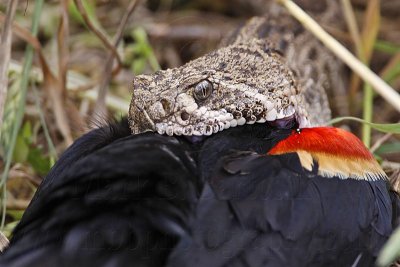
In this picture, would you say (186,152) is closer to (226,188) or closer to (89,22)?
(226,188)

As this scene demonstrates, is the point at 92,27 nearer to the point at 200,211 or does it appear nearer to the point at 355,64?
the point at 355,64

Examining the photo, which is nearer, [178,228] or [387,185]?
[178,228]

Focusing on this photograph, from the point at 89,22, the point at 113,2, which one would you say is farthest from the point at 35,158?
the point at 113,2

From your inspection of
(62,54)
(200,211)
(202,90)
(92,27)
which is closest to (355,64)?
(202,90)

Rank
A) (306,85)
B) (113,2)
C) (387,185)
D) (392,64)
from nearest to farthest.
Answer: (387,185)
(306,85)
(392,64)
(113,2)

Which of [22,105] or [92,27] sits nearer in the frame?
[22,105]

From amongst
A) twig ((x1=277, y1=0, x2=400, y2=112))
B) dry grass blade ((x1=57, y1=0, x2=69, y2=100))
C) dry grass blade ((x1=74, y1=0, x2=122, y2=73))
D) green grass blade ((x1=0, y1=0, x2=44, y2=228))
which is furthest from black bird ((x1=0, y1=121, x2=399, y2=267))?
dry grass blade ((x1=57, y1=0, x2=69, y2=100))

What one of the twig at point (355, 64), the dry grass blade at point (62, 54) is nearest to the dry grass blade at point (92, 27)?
the dry grass blade at point (62, 54)
